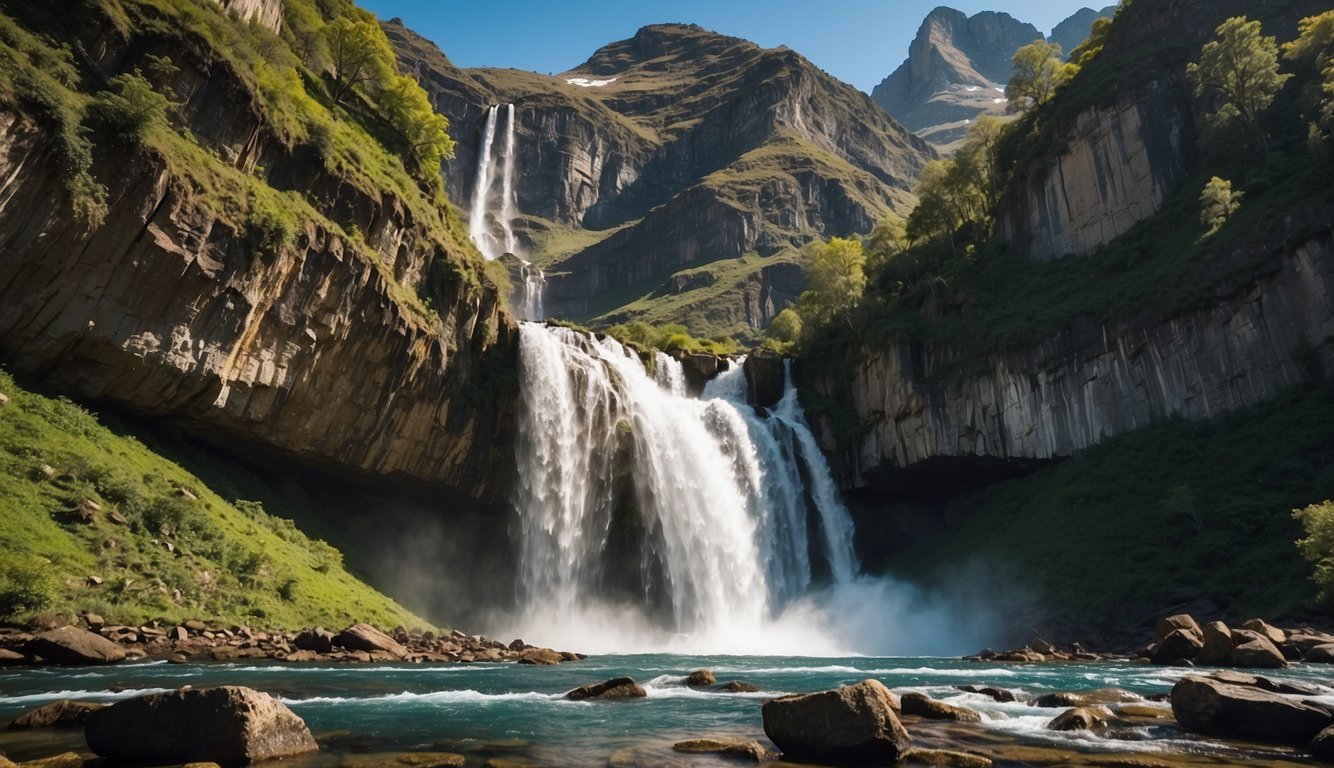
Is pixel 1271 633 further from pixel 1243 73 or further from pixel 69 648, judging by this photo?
pixel 1243 73

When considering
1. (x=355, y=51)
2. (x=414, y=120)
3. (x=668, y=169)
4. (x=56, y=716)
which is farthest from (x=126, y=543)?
(x=668, y=169)

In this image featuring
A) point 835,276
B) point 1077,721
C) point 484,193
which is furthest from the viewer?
point 484,193

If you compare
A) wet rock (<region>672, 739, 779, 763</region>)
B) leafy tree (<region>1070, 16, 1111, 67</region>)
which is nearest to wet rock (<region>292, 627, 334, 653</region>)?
wet rock (<region>672, 739, 779, 763</region>)

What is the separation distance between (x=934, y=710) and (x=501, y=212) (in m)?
149

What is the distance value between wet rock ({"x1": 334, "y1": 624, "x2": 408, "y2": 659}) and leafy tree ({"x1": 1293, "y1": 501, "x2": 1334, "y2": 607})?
1212 inches

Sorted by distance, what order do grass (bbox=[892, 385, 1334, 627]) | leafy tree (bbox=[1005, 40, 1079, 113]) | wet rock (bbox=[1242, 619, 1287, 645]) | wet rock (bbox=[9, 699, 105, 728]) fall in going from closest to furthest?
1. wet rock (bbox=[9, 699, 105, 728])
2. wet rock (bbox=[1242, 619, 1287, 645])
3. grass (bbox=[892, 385, 1334, 627])
4. leafy tree (bbox=[1005, 40, 1079, 113])

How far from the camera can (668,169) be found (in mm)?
174750

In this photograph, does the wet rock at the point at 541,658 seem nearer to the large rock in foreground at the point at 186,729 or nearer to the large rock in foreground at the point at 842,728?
the large rock in foreground at the point at 186,729

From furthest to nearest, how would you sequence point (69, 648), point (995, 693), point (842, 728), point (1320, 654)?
point (1320, 654) < point (69, 648) < point (995, 693) < point (842, 728)

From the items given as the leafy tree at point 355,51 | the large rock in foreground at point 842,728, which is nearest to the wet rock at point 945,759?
the large rock in foreground at point 842,728

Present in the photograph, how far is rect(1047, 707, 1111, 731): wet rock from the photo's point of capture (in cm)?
1093

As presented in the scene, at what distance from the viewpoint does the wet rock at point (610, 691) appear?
49.8 ft

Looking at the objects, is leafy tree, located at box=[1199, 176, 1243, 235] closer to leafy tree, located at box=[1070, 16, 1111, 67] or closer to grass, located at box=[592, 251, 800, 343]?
leafy tree, located at box=[1070, 16, 1111, 67]

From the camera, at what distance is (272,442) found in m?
33.8
